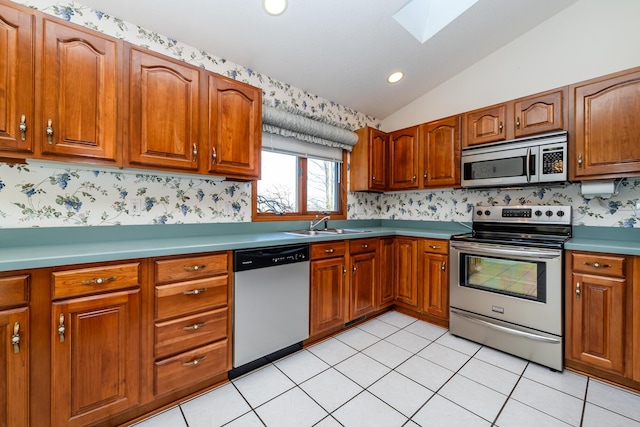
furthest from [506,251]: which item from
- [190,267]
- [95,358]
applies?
[95,358]

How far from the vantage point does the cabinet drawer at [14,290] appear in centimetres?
116

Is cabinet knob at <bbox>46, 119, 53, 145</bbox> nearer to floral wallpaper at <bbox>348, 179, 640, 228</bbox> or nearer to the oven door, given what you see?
floral wallpaper at <bbox>348, 179, 640, 228</bbox>

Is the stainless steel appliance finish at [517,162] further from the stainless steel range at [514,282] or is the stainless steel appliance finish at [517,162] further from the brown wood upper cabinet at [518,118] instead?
the stainless steel range at [514,282]

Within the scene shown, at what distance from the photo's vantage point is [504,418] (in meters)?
Answer: 1.53

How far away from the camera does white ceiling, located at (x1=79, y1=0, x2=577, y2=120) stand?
191 centimetres

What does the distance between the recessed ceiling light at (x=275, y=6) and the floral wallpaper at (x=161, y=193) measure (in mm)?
640

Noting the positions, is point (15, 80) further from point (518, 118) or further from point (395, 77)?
point (518, 118)

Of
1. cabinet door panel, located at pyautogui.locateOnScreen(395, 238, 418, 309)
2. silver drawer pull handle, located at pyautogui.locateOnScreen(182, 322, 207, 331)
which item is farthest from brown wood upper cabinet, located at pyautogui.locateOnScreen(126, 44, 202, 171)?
cabinet door panel, located at pyautogui.locateOnScreen(395, 238, 418, 309)

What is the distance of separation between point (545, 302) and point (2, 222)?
141 inches

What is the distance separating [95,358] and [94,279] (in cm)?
40

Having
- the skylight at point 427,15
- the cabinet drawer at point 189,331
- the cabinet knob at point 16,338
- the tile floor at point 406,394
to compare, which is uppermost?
the skylight at point 427,15

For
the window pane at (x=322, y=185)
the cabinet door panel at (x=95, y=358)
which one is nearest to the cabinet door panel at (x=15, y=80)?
the cabinet door panel at (x=95, y=358)

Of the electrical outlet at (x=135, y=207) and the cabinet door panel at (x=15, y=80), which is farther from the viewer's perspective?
the electrical outlet at (x=135, y=207)

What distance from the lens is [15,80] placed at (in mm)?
1335
